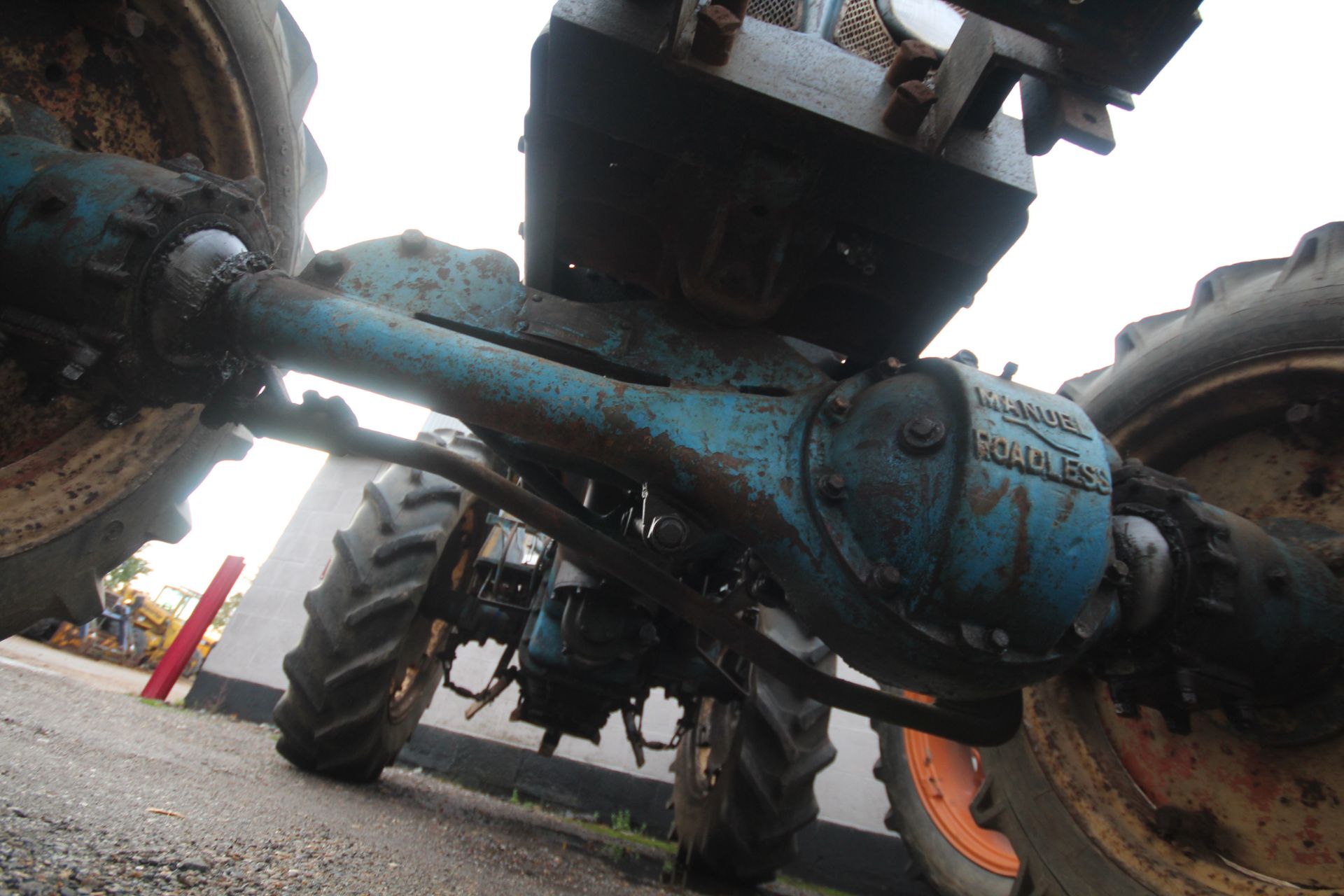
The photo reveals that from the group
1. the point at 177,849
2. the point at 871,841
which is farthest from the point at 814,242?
the point at 871,841

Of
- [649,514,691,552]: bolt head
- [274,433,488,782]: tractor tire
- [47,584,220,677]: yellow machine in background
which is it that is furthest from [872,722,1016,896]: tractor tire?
[47,584,220,677]: yellow machine in background

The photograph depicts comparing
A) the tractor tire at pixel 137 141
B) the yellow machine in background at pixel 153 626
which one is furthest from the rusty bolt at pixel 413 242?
the yellow machine in background at pixel 153 626

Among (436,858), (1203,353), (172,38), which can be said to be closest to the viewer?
(172,38)

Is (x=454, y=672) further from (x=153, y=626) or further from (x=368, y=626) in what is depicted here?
(x=153, y=626)

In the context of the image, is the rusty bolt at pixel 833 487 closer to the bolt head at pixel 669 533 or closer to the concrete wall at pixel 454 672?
the bolt head at pixel 669 533

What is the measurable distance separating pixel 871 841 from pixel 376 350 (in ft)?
18.2

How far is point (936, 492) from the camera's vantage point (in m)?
1.08

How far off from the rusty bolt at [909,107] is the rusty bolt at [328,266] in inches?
38.7

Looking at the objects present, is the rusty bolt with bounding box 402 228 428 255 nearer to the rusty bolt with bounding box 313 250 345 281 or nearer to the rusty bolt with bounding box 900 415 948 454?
the rusty bolt with bounding box 313 250 345 281

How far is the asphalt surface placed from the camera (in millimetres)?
1077

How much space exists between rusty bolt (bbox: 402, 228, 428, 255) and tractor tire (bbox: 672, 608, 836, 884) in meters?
2.06

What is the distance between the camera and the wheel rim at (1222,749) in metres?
1.35

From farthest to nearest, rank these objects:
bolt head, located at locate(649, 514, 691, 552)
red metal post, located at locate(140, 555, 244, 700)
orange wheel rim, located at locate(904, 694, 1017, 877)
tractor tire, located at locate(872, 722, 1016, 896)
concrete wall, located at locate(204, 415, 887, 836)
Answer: red metal post, located at locate(140, 555, 244, 700) < concrete wall, located at locate(204, 415, 887, 836) < orange wheel rim, located at locate(904, 694, 1017, 877) < tractor tire, located at locate(872, 722, 1016, 896) < bolt head, located at locate(649, 514, 691, 552)

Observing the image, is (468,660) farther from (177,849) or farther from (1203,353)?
(1203,353)
